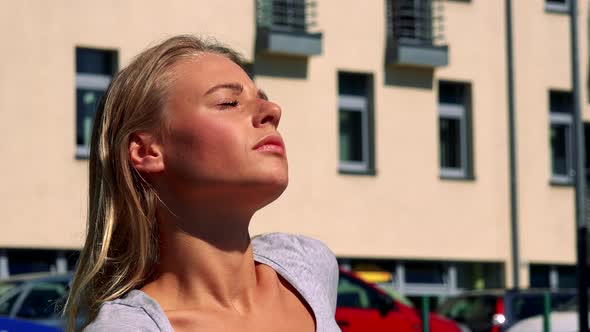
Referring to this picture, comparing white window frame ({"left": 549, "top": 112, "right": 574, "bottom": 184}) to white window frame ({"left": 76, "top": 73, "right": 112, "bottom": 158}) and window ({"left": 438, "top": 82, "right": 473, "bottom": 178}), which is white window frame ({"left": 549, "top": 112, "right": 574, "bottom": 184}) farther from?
white window frame ({"left": 76, "top": 73, "right": 112, "bottom": 158})

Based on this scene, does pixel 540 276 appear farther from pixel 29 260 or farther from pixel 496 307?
pixel 29 260

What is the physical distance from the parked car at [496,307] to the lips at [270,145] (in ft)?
48.0

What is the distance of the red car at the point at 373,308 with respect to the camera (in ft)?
46.7

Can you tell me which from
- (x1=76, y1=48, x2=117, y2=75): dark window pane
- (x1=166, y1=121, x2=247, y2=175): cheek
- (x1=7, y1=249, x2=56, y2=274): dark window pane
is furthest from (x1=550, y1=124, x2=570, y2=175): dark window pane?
(x1=166, y1=121, x2=247, y2=175): cheek

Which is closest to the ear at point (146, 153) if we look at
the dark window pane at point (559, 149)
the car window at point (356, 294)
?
the car window at point (356, 294)

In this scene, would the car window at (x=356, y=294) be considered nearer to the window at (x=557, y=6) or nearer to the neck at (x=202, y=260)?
the neck at (x=202, y=260)

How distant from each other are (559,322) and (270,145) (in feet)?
41.0

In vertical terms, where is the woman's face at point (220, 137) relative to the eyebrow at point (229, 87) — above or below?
below

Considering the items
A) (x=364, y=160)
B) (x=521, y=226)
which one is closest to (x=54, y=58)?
(x=364, y=160)

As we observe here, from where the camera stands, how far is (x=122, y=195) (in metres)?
2.56

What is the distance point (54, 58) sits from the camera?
21.9 meters

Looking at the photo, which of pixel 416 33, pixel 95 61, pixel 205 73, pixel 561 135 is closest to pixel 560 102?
pixel 561 135

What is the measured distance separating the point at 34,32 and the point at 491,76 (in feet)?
28.6

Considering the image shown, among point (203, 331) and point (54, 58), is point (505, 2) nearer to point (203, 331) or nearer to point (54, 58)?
point (54, 58)
